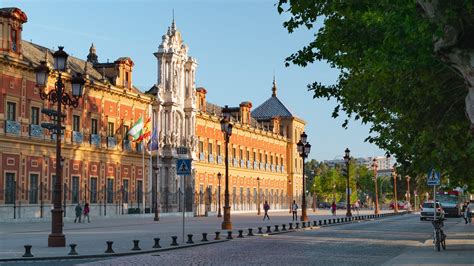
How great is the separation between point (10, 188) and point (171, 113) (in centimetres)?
2353

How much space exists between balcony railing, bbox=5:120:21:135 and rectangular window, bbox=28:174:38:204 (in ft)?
11.4

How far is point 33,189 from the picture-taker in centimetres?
4647

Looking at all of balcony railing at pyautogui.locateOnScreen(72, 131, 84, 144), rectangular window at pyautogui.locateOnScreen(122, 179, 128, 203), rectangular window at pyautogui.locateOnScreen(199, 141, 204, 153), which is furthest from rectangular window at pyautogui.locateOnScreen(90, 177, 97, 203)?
rectangular window at pyautogui.locateOnScreen(199, 141, 204, 153)

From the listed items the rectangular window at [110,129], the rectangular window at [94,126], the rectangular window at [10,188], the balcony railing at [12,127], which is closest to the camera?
the rectangular window at [10,188]

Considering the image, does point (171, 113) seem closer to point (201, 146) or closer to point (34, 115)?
point (201, 146)

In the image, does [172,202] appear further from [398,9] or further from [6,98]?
[398,9]

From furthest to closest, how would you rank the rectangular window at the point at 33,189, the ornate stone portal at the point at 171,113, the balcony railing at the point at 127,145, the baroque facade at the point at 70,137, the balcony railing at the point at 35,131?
1. the ornate stone portal at the point at 171,113
2. the balcony railing at the point at 127,145
3. the balcony railing at the point at 35,131
4. the rectangular window at the point at 33,189
5. the baroque facade at the point at 70,137

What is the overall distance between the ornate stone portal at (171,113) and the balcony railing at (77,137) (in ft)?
39.9

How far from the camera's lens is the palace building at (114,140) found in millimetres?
45156

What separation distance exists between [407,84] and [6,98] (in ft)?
108

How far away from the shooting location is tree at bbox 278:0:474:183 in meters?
12.3

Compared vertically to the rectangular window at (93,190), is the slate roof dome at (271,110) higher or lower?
Answer: higher

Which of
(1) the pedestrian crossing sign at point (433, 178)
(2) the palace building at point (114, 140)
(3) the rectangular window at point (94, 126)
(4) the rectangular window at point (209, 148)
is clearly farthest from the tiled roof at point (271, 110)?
(1) the pedestrian crossing sign at point (433, 178)

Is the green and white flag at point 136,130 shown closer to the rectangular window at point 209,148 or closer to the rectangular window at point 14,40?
the rectangular window at point 14,40
